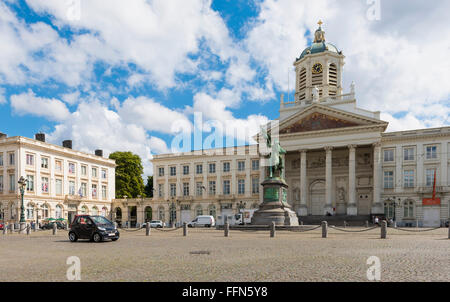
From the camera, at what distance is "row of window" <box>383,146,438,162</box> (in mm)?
50906

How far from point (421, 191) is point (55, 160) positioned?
167ft

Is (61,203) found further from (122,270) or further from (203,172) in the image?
(122,270)

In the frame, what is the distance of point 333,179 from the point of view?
189 ft

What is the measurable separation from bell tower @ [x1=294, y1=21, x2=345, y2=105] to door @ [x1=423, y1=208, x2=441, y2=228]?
22851mm

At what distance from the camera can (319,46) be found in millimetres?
67312

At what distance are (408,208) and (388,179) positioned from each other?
4589 millimetres

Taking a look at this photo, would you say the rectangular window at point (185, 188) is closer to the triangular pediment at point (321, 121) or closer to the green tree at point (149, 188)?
the green tree at point (149, 188)

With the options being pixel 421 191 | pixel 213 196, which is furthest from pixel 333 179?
pixel 213 196

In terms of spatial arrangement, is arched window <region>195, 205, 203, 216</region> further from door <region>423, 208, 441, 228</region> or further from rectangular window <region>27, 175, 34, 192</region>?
door <region>423, 208, 441, 228</region>

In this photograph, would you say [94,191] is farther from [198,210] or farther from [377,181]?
[377,181]

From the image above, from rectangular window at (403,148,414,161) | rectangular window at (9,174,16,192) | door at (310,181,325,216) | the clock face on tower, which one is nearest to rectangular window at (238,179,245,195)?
door at (310,181,325,216)

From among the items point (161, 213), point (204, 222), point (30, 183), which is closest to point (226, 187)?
point (161, 213)
